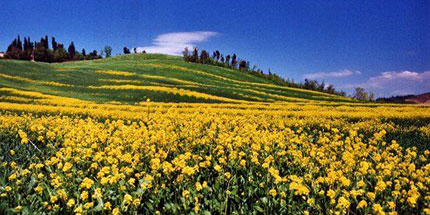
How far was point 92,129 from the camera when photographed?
9352 millimetres

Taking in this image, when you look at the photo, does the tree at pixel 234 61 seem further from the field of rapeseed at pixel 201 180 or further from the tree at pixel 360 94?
the field of rapeseed at pixel 201 180

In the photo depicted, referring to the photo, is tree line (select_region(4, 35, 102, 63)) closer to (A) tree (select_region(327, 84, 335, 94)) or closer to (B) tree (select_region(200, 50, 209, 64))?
(B) tree (select_region(200, 50, 209, 64))

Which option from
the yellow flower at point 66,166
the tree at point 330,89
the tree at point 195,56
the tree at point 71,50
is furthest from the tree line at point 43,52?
the yellow flower at point 66,166

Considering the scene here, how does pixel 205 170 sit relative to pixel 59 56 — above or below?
below

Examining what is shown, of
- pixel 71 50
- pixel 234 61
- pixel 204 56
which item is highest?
pixel 71 50

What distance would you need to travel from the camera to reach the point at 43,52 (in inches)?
3942

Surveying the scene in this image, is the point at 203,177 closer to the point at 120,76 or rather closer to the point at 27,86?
the point at 27,86

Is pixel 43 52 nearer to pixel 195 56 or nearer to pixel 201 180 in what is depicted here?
pixel 195 56

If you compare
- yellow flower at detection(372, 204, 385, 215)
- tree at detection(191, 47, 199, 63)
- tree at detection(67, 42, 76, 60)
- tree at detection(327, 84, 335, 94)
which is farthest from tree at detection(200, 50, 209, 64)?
yellow flower at detection(372, 204, 385, 215)

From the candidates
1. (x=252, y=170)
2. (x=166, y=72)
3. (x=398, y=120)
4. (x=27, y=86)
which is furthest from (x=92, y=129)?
(x=166, y=72)

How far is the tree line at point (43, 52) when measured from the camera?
9944 centimetres

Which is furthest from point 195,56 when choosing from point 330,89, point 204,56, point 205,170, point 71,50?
point 205,170

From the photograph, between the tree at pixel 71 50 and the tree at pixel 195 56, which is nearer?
the tree at pixel 195 56

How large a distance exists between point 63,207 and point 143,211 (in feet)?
4.57
